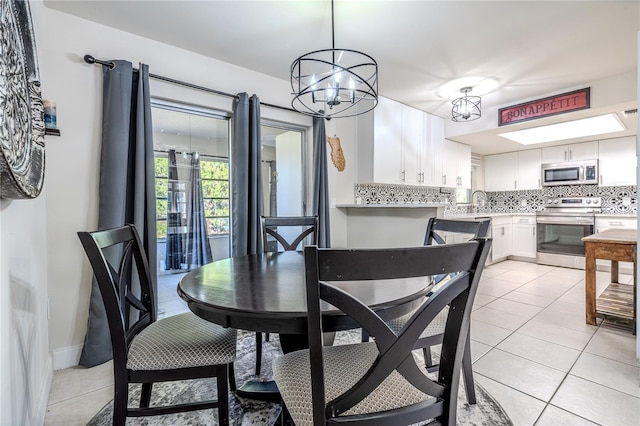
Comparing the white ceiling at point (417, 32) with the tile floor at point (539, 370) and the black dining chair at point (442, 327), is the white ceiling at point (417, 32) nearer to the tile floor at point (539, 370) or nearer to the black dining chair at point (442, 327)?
the black dining chair at point (442, 327)

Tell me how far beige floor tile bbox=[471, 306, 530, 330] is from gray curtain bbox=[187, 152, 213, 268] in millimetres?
2576

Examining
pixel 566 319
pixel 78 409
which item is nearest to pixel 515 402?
pixel 566 319

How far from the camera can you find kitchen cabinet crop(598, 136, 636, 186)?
14.5 feet

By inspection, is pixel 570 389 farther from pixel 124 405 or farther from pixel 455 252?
pixel 124 405

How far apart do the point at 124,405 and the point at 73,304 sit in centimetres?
137

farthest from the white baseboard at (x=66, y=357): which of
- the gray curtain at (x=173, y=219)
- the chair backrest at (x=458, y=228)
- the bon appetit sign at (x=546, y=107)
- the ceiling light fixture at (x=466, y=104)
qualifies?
the bon appetit sign at (x=546, y=107)

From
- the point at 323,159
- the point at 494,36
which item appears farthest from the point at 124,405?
the point at 494,36

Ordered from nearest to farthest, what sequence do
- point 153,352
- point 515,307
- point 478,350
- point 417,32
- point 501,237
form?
point 153,352, point 478,350, point 417,32, point 515,307, point 501,237

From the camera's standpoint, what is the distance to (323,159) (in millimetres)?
3453

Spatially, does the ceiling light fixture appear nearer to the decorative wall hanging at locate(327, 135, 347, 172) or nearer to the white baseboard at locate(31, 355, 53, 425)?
the decorative wall hanging at locate(327, 135, 347, 172)

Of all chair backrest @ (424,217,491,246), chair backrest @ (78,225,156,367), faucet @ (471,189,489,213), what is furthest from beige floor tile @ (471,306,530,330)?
faucet @ (471,189,489,213)

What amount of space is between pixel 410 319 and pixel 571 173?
5.66 meters

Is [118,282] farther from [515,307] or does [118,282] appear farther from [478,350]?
[515,307]

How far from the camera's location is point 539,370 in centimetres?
194
